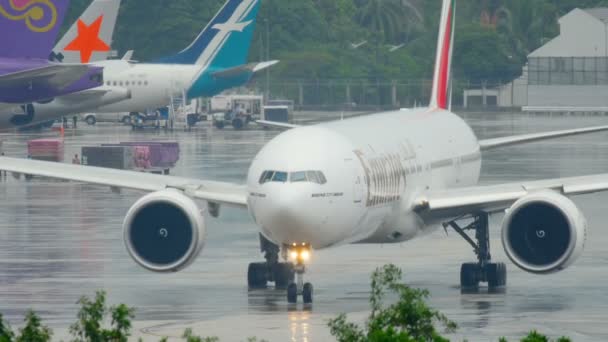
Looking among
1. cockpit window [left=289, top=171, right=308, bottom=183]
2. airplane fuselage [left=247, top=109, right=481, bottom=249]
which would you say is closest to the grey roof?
airplane fuselage [left=247, top=109, right=481, bottom=249]

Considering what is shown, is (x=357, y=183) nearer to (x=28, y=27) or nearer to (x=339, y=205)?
(x=339, y=205)

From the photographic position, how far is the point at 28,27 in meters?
60.5

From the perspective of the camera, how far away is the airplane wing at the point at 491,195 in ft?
85.1

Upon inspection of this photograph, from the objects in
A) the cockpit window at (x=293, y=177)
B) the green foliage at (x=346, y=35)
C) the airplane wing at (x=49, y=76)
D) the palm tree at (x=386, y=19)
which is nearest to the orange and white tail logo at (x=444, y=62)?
the cockpit window at (x=293, y=177)

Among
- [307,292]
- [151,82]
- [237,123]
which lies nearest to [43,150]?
[307,292]

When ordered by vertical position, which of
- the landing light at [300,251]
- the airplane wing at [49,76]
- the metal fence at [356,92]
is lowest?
the landing light at [300,251]

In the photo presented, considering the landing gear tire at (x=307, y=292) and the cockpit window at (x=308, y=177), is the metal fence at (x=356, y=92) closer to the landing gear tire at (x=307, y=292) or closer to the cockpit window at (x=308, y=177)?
the landing gear tire at (x=307, y=292)

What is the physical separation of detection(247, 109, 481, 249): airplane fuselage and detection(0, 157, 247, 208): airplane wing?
4.78ft

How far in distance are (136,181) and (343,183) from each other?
4.73 metres

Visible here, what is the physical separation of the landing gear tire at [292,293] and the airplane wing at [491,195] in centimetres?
310

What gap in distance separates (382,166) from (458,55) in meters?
113

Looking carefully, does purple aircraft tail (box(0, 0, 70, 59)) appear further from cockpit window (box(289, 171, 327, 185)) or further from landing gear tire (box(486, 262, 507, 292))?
cockpit window (box(289, 171, 327, 185))

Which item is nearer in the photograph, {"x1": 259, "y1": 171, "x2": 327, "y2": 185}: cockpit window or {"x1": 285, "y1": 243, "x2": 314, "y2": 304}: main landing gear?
{"x1": 259, "y1": 171, "x2": 327, "y2": 185}: cockpit window

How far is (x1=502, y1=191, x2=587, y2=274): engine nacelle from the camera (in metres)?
24.7
